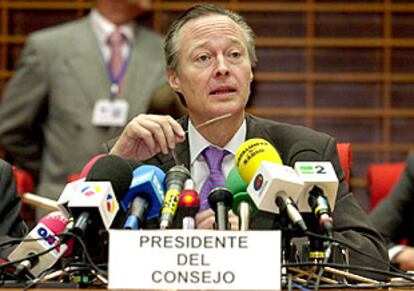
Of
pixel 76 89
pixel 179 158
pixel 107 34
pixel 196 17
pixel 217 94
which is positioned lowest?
pixel 179 158

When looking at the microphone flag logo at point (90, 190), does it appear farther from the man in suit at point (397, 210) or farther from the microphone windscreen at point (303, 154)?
the man in suit at point (397, 210)

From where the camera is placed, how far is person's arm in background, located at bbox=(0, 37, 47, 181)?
5.66 meters

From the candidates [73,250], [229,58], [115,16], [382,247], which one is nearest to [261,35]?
[115,16]

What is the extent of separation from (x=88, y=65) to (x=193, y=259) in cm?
375

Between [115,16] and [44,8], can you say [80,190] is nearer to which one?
[115,16]

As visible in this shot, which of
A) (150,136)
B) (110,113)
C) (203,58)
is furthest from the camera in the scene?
(110,113)

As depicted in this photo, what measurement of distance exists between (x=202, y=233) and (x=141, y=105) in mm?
3537

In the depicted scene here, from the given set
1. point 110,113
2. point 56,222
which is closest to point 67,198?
point 56,222

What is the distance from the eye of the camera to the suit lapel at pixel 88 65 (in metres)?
5.62

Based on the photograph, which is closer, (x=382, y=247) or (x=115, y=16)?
(x=382, y=247)

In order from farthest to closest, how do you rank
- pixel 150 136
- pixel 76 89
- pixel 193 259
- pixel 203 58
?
1. pixel 76 89
2. pixel 203 58
3. pixel 150 136
4. pixel 193 259

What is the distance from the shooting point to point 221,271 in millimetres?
2023

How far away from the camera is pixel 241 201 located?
241cm

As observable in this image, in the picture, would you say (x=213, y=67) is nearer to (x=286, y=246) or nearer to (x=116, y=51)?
(x=286, y=246)
